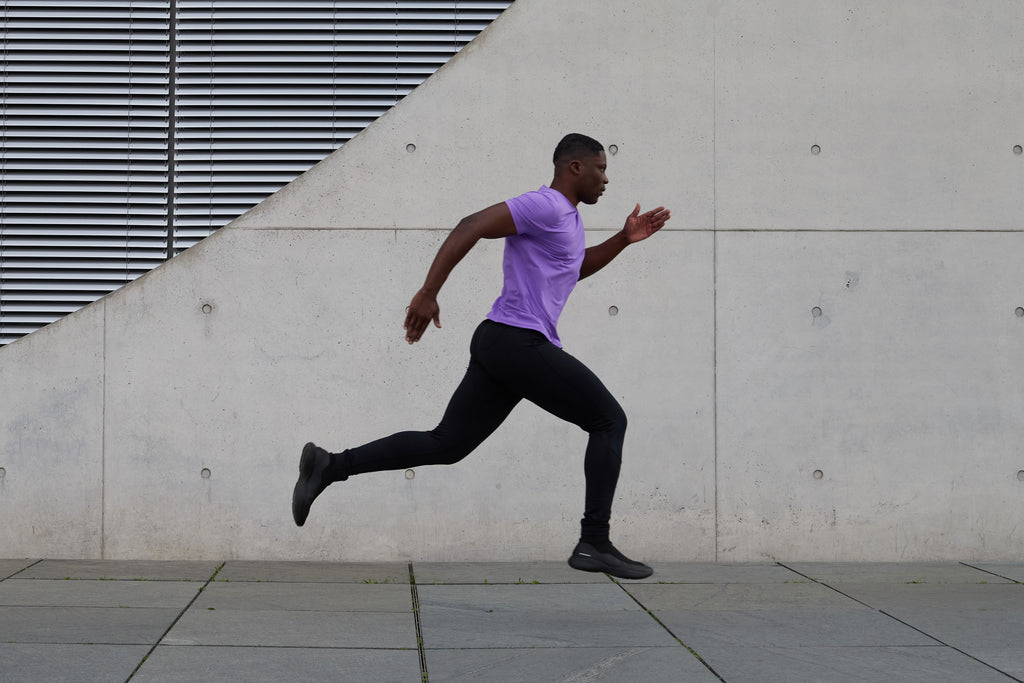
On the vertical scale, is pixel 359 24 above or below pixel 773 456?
above

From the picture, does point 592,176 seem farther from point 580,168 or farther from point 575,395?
point 575,395

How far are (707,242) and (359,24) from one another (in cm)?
265

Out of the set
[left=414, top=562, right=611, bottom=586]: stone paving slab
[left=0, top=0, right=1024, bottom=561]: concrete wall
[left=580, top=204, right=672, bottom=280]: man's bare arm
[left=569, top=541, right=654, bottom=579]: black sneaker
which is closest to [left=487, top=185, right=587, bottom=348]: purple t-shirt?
[left=580, top=204, right=672, bottom=280]: man's bare arm

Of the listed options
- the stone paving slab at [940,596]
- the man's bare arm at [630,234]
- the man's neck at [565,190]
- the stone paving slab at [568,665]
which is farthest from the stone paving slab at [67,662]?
the stone paving slab at [940,596]

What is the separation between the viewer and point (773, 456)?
7266mm

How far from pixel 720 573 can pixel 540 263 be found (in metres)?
3.00

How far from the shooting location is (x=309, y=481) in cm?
483

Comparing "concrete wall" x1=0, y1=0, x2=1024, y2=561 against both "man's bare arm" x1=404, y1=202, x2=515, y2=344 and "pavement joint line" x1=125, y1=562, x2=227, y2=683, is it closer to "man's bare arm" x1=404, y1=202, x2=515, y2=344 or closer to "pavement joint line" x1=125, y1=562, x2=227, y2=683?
"pavement joint line" x1=125, y1=562, x2=227, y2=683

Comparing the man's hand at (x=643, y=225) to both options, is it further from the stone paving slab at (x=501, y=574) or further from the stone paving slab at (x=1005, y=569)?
the stone paving slab at (x=1005, y=569)

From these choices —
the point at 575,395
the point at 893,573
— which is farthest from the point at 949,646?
the point at 893,573

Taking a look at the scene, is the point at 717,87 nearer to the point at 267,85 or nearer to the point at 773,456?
the point at 773,456

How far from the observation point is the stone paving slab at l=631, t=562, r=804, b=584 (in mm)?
6469

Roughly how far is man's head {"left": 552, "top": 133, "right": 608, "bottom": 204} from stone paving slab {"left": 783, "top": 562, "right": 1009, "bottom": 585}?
9.86 feet

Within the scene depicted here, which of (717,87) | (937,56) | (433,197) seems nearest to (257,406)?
(433,197)
